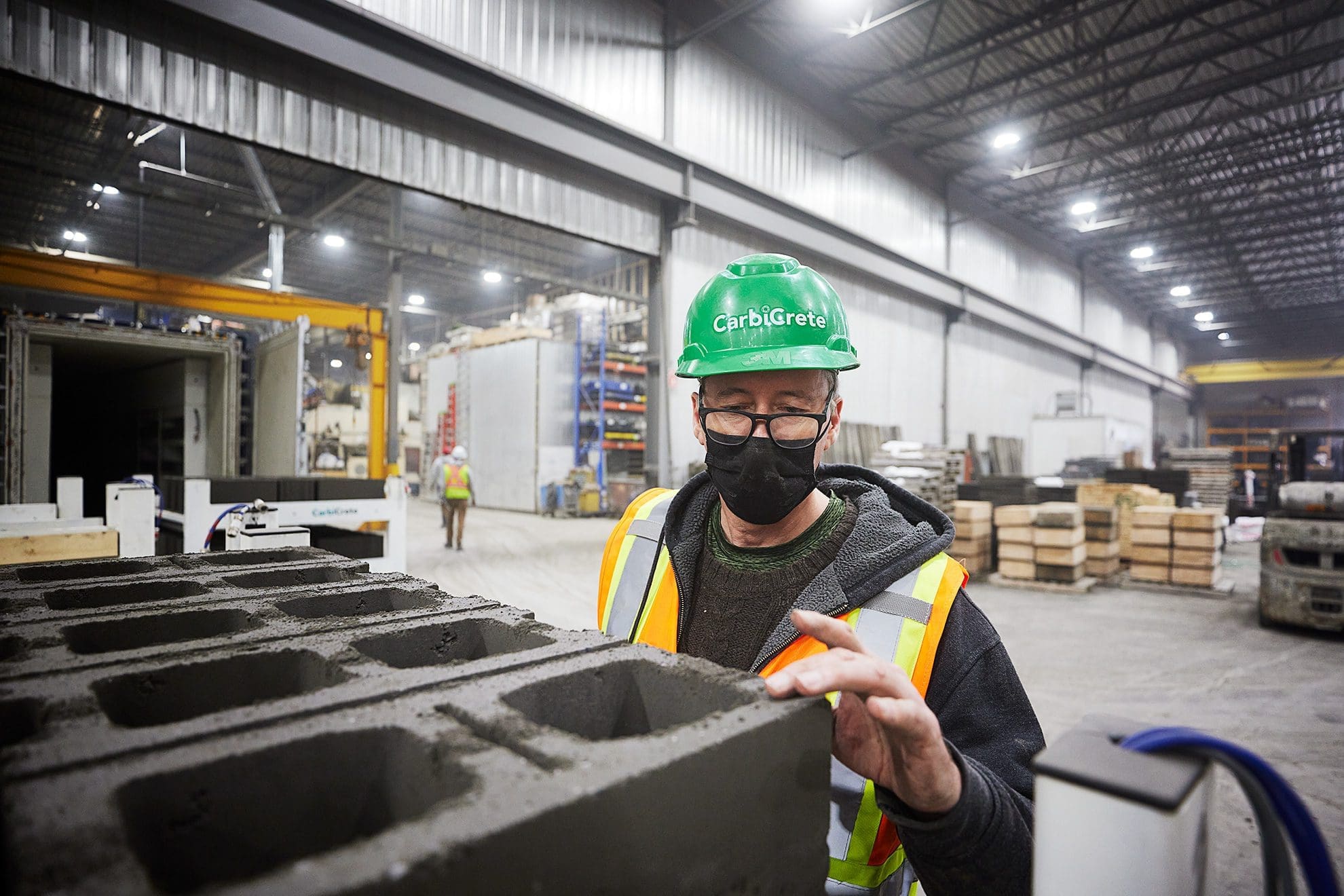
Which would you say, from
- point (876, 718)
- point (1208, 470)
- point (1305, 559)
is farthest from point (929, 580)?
point (1208, 470)

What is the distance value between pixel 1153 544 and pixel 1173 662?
13.4ft

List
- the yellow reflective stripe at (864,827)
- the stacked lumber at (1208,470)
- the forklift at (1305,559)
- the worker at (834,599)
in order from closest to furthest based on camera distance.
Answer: the worker at (834,599) → the yellow reflective stripe at (864,827) → the forklift at (1305,559) → the stacked lumber at (1208,470)

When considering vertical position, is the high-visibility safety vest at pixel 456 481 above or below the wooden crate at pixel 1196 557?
above

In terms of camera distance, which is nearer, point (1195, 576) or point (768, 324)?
point (768, 324)

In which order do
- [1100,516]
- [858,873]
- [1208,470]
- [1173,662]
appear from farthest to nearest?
[1208,470] → [1100,516] → [1173,662] → [858,873]

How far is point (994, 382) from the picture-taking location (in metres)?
18.4

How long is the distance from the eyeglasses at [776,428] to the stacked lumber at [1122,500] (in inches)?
406

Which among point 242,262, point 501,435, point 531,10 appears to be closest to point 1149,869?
point 531,10

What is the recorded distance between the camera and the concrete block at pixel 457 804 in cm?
46

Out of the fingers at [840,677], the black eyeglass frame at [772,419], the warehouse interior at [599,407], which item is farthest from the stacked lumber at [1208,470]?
the fingers at [840,677]

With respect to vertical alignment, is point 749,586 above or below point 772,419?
below

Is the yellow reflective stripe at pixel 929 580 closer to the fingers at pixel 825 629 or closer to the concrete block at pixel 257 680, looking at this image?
the fingers at pixel 825 629

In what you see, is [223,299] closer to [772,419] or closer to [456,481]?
[456,481]

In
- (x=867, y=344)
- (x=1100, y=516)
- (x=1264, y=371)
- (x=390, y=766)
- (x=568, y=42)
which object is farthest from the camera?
(x=1264, y=371)
